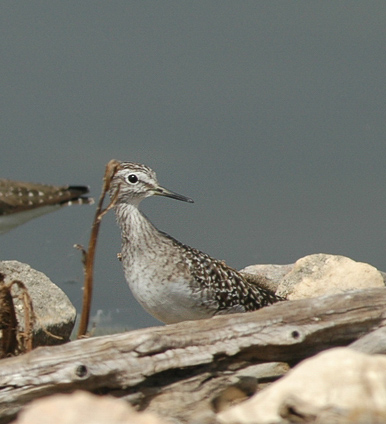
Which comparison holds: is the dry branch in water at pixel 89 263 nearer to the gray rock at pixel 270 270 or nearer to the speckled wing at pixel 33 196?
the speckled wing at pixel 33 196

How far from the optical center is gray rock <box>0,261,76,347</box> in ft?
34.0

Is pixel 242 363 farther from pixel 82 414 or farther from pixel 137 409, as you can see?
pixel 82 414

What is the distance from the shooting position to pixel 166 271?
32.3 ft

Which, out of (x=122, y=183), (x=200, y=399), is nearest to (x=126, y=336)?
(x=200, y=399)

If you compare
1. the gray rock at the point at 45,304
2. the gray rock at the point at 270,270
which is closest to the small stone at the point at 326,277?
the gray rock at the point at 270,270

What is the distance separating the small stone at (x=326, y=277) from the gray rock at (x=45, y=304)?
9.39 ft

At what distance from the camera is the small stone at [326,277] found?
1074 cm

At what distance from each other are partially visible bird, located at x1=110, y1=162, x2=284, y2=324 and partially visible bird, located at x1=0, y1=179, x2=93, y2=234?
52cm

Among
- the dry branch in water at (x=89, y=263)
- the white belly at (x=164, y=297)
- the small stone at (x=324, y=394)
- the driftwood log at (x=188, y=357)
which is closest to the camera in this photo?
the small stone at (x=324, y=394)

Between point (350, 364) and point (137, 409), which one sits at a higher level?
point (350, 364)

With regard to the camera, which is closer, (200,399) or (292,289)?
(200,399)

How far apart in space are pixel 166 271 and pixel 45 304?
6.18ft

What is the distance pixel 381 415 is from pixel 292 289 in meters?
5.94

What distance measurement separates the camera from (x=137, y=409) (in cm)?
702
